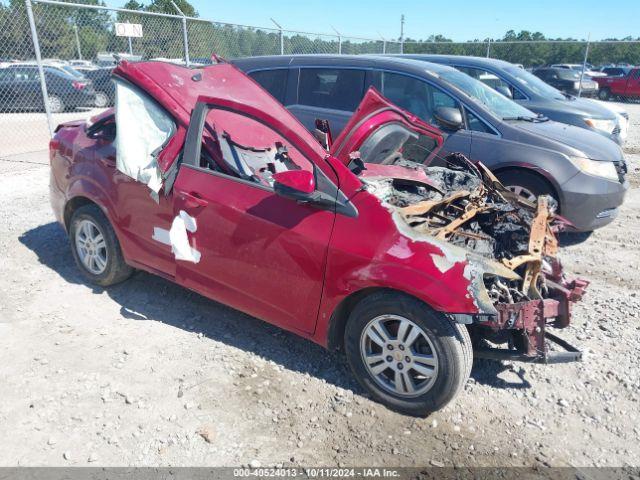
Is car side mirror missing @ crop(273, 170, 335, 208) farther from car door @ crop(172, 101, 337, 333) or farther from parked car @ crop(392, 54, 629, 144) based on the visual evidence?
parked car @ crop(392, 54, 629, 144)

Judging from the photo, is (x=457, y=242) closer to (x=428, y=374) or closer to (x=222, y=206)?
(x=428, y=374)

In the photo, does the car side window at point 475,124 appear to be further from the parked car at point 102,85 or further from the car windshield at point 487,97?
the parked car at point 102,85

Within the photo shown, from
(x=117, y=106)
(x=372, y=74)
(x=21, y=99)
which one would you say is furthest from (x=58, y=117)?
(x=117, y=106)

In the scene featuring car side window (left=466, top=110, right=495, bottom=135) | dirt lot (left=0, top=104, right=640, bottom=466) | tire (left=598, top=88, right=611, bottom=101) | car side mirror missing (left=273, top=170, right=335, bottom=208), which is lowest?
dirt lot (left=0, top=104, right=640, bottom=466)

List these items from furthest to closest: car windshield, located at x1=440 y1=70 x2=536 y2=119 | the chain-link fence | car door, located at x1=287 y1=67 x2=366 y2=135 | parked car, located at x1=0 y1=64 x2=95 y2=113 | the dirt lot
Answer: parked car, located at x1=0 y1=64 x2=95 y2=113 < the chain-link fence < car door, located at x1=287 y1=67 x2=366 y2=135 < car windshield, located at x1=440 y1=70 x2=536 y2=119 < the dirt lot

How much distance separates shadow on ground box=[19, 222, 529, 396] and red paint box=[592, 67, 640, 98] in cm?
2480

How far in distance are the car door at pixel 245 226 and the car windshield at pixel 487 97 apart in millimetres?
2802

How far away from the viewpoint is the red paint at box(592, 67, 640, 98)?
23.3 m

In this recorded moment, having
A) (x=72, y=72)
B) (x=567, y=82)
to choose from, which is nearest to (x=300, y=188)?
(x=72, y=72)

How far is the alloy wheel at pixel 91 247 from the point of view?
4.25m

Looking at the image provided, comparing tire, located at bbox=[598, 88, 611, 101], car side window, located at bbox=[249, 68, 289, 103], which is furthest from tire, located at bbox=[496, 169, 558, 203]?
tire, located at bbox=[598, 88, 611, 101]

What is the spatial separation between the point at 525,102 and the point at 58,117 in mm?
12706

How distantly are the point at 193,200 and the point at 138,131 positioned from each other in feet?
2.21

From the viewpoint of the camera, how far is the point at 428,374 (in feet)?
9.53
